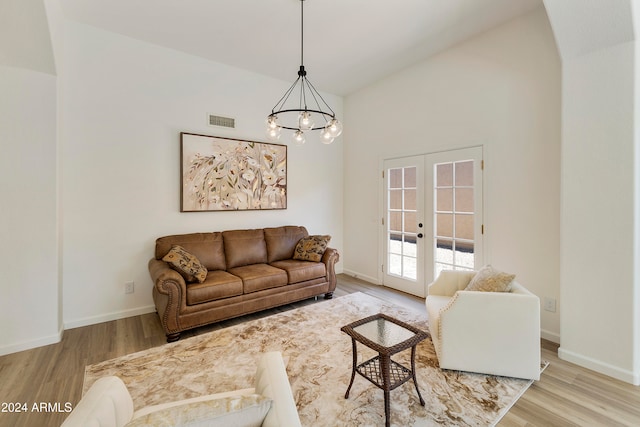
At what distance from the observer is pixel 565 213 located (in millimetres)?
2492

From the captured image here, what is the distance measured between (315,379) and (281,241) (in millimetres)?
2285

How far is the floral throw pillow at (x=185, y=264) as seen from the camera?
3.00 metres

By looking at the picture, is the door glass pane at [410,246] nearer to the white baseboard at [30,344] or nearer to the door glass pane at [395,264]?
the door glass pane at [395,264]

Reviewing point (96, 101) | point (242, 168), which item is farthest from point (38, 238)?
point (242, 168)

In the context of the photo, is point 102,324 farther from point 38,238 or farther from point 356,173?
point 356,173

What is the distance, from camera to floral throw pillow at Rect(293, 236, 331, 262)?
4059 mm

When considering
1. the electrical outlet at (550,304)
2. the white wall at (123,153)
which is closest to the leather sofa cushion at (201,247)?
the white wall at (123,153)

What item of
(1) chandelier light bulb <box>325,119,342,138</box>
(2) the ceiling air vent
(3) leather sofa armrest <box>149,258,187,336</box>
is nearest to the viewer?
(1) chandelier light bulb <box>325,119,342,138</box>

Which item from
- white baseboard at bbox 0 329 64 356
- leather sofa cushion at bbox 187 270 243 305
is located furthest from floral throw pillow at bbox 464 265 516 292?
white baseboard at bbox 0 329 64 356

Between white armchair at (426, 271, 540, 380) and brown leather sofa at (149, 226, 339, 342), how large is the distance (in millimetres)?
1904

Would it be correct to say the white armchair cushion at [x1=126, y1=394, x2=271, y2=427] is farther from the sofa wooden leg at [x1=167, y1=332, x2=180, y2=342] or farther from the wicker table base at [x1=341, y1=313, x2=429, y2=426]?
the sofa wooden leg at [x1=167, y1=332, x2=180, y2=342]

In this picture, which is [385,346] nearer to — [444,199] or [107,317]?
[444,199]

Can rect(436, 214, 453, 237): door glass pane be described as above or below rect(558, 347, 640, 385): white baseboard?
above

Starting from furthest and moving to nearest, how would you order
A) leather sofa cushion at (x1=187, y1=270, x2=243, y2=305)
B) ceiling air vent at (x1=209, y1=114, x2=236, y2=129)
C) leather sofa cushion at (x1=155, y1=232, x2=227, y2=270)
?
ceiling air vent at (x1=209, y1=114, x2=236, y2=129) < leather sofa cushion at (x1=155, y1=232, x2=227, y2=270) < leather sofa cushion at (x1=187, y1=270, x2=243, y2=305)
